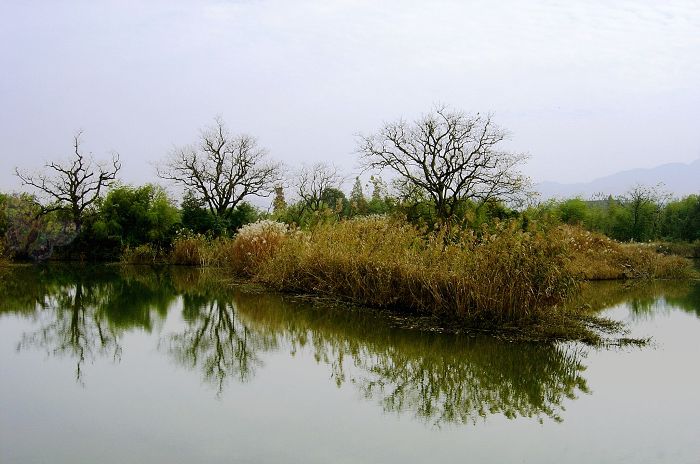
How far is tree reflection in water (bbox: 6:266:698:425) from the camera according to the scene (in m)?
5.76

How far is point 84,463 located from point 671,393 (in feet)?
18.1

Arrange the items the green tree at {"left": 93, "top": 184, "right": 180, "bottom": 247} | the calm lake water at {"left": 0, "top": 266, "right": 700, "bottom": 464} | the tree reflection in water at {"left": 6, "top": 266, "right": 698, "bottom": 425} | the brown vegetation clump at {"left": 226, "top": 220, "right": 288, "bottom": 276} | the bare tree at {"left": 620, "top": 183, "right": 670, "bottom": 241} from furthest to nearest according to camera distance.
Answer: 1. the bare tree at {"left": 620, "top": 183, "right": 670, "bottom": 241}
2. the green tree at {"left": 93, "top": 184, "right": 180, "bottom": 247}
3. the brown vegetation clump at {"left": 226, "top": 220, "right": 288, "bottom": 276}
4. the tree reflection in water at {"left": 6, "top": 266, "right": 698, "bottom": 425}
5. the calm lake water at {"left": 0, "top": 266, "right": 700, "bottom": 464}

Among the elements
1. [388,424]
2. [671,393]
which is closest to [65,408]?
[388,424]

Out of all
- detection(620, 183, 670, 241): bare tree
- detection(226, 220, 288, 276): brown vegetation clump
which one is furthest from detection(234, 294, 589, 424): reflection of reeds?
detection(620, 183, 670, 241): bare tree

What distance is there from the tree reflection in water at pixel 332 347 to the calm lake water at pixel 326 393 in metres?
0.03

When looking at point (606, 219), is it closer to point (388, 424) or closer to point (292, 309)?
point (292, 309)

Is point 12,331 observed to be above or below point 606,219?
below

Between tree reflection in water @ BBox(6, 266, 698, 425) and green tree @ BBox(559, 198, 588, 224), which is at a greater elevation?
green tree @ BBox(559, 198, 588, 224)

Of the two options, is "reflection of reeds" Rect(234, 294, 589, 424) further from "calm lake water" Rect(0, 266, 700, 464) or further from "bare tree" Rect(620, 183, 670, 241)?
"bare tree" Rect(620, 183, 670, 241)

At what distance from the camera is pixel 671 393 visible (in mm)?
6070

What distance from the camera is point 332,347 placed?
7906mm

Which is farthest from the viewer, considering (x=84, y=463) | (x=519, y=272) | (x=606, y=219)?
(x=606, y=219)

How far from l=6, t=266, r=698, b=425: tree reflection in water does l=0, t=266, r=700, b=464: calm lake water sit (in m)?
0.03

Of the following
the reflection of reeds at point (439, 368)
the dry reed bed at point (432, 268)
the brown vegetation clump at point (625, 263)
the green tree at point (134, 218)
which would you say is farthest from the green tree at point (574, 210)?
the reflection of reeds at point (439, 368)
